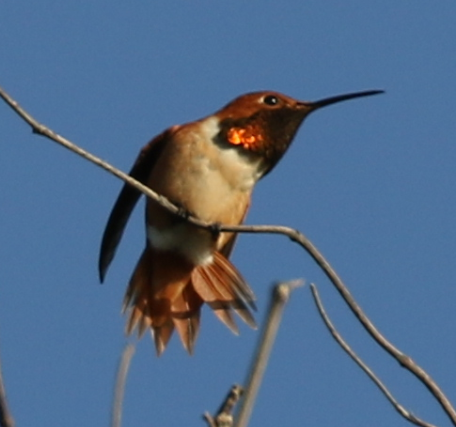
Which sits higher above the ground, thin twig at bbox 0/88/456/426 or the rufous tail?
thin twig at bbox 0/88/456/426

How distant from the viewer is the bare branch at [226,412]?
2.77 meters

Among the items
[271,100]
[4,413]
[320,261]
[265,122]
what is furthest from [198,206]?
[4,413]

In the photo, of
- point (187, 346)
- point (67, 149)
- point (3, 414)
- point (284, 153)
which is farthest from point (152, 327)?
point (3, 414)

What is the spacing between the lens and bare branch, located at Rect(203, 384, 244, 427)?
277 centimetres

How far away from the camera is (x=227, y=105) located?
6.46 m

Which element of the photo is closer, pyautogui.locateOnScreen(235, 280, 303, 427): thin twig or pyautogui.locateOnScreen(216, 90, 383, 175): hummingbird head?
pyautogui.locateOnScreen(235, 280, 303, 427): thin twig

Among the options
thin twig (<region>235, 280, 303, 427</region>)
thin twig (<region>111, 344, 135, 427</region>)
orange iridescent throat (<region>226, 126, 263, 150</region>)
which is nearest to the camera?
thin twig (<region>235, 280, 303, 427</region>)

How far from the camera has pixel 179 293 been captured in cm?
640

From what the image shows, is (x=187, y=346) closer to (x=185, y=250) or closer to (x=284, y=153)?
(x=185, y=250)

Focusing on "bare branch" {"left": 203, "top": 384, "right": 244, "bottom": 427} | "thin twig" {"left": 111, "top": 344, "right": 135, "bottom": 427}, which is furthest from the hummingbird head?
"bare branch" {"left": 203, "top": 384, "right": 244, "bottom": 427}

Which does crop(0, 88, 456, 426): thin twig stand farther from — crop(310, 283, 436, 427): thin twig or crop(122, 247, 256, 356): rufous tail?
crop(122, 247, 256, 356): rufous tail

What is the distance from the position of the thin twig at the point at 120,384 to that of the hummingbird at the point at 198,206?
2380 millimetres

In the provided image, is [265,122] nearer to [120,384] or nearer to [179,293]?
[179,293]

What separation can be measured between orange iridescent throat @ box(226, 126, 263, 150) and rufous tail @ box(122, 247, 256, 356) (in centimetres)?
62
